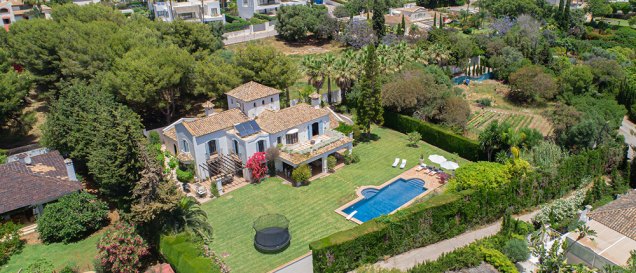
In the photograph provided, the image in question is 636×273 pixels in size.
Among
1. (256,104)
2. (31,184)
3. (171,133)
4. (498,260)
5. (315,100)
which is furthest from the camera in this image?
(315,100)

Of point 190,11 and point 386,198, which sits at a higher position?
point 190,11

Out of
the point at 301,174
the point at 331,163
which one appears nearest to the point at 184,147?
the point at 301,174

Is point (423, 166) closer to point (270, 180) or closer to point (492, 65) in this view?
point (270, 180)

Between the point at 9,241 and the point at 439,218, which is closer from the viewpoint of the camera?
the point at 9,241

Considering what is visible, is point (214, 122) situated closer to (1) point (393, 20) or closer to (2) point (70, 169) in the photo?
(2) point (70, 169)

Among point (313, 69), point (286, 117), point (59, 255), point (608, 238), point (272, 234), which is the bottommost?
point (59, 255)

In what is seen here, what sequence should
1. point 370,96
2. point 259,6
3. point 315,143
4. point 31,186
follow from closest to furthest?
point 31,186 → point 315,143 → point 370,96 → point 259,6
